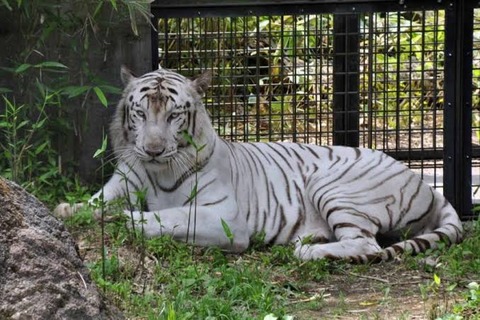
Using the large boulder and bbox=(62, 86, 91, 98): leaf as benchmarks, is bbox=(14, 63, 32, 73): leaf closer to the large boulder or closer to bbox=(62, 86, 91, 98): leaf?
bbox=(62, 86, 91, 98): leaf

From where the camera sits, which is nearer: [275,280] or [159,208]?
[275,280]

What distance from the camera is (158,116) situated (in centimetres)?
650

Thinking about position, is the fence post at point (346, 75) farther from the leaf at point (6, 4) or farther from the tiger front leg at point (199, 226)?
the leaf at point (6, 4)

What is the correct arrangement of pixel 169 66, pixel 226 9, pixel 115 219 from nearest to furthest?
1. pixel 115 219
2. pixel 226 9
3. pixel 169 66

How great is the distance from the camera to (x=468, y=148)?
7.33 metres

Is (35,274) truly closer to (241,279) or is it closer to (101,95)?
(241,279)

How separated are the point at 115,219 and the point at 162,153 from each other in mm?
481

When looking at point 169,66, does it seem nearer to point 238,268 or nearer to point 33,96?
point 33,96

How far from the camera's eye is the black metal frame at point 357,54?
7.09m

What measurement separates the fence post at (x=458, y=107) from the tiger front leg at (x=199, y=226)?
1.54 m

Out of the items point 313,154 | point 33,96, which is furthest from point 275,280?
point 33,96

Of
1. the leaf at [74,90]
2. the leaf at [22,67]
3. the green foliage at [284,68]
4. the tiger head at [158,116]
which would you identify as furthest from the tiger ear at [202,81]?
the leaf at [22,67]

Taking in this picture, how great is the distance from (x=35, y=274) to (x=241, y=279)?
177 cm

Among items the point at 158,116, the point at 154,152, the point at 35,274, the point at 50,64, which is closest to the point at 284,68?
the point at 158,116
